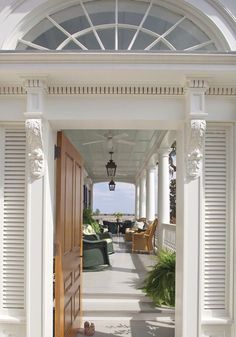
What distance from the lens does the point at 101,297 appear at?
6027 millimetres

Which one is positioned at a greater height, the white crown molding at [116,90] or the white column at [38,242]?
the white crown molding at [116,90]

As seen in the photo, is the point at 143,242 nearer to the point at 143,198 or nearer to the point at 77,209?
the point at 143,198

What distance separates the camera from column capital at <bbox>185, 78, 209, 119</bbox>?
12.1 ft

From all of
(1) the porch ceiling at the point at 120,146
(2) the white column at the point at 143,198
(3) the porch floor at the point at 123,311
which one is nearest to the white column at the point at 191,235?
(3) the porch floor at the point at 123,311

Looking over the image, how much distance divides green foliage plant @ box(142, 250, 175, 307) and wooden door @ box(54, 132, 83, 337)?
0.97 metres

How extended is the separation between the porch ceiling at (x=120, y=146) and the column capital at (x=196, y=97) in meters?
5.08

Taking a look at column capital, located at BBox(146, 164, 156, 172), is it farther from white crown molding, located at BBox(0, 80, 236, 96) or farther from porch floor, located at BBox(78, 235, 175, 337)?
white crown molding, located at BBox(0, 80, 236, 96)

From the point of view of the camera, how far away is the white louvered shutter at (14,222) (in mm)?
3943

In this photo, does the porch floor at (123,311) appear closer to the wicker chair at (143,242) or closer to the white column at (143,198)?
the wicker chair at (143,242)

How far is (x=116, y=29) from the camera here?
406 centimetres

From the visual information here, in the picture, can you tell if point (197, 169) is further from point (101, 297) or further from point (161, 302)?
point (101, 297)

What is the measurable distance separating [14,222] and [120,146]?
7.75 meters

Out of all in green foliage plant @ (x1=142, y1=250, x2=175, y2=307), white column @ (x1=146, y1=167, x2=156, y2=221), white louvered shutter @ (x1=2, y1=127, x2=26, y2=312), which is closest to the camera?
white louvered shutter @ (x1=2, y1=127, x2=26, y2=312)

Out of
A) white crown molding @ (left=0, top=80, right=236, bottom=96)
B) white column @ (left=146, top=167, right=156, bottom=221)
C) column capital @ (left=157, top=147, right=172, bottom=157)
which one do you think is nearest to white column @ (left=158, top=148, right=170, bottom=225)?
column capital @ (left=157, top=147, right=172, bottom=157)
